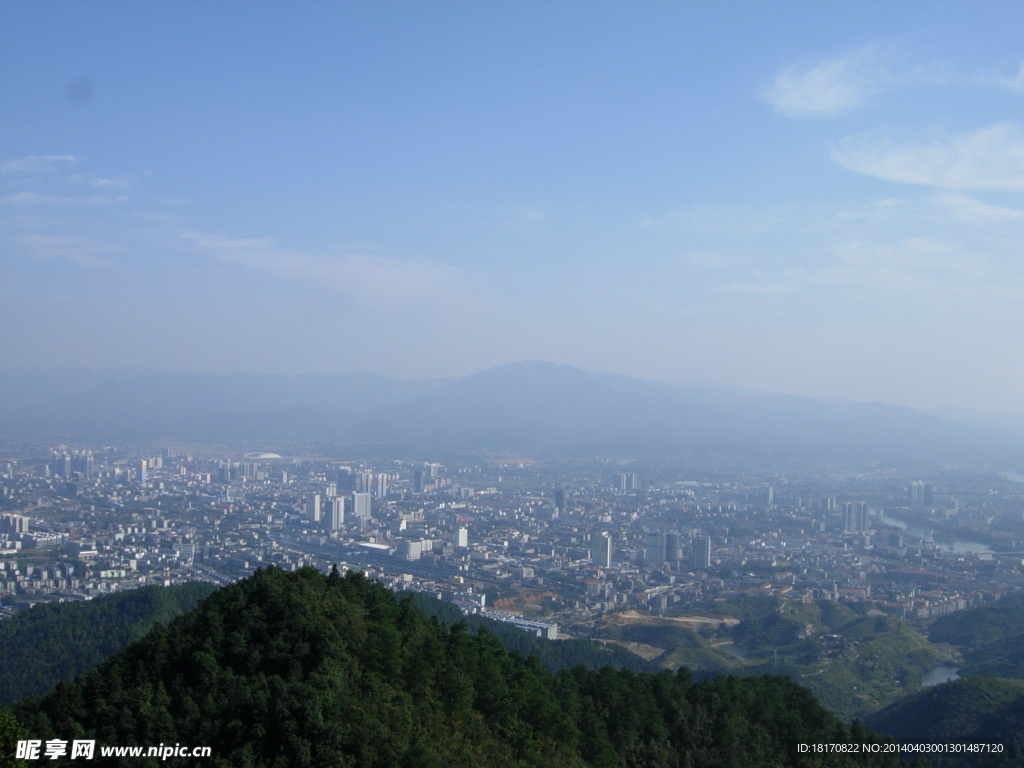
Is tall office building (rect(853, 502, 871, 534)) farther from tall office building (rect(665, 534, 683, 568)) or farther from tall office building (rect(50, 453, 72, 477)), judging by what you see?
tall office building (rect(50, 453, 72, 477))

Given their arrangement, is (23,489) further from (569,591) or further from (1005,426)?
(1005,426)

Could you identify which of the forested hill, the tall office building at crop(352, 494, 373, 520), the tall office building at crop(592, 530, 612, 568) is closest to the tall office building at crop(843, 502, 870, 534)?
the tall office building at crop(592, 530, 612, 568)

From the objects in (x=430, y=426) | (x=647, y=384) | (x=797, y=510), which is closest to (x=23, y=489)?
(x=797, y=510)

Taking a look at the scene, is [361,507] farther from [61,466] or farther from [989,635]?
[989,635]

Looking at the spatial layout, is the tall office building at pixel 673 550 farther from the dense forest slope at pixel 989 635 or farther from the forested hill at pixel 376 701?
the forested hill at pixel 376 701

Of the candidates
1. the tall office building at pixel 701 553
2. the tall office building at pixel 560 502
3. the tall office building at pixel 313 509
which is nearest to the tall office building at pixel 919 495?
the tall office building at pixel 560 502

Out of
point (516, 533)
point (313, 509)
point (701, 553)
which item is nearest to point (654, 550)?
point (701, 553)

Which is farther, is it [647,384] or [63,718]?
[647,384]
